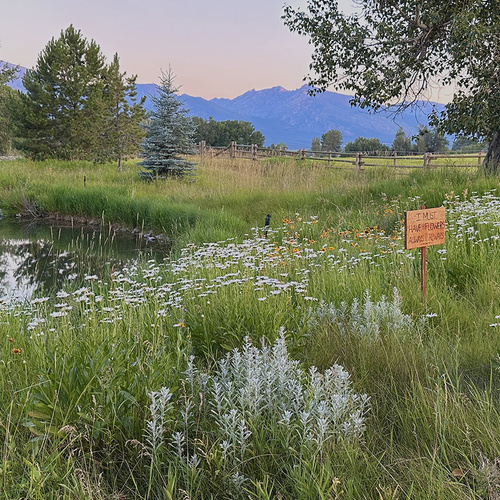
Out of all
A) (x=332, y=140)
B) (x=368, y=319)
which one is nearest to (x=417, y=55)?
(x=368, y=319)

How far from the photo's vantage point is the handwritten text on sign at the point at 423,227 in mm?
3617

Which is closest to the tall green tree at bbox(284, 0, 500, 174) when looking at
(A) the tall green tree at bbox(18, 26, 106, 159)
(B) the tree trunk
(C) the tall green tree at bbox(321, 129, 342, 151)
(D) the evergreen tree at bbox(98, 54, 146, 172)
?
(B) the tree trunk

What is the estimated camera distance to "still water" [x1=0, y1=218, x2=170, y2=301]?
24.2 feet

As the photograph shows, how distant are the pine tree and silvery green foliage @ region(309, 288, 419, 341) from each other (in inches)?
534

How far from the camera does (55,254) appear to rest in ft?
32.0

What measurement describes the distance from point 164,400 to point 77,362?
609 mm

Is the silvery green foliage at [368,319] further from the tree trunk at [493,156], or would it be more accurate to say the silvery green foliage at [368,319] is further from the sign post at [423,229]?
the tree trunk at [493,156]

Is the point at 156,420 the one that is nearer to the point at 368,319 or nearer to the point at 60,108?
the point at 368,319

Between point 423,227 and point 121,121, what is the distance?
23259 millimetres

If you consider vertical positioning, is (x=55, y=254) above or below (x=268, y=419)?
below

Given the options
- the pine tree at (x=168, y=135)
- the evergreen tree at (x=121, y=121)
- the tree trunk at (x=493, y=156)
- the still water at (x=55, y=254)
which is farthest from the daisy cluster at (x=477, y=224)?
the evergreen tree at (x=121, y=121)

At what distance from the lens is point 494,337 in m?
3.06

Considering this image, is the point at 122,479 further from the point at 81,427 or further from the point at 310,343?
the point at 310,343

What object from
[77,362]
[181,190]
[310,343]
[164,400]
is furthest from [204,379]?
[181,190]
